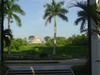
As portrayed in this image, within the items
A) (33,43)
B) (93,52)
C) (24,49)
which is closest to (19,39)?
(24,49)

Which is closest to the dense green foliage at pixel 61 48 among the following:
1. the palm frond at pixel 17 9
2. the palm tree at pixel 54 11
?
the palm tree at pixel 54 11

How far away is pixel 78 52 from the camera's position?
88.4 ft

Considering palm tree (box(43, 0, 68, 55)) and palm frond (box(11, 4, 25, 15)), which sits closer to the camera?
palm frond (box(11, 4, 25, 15))

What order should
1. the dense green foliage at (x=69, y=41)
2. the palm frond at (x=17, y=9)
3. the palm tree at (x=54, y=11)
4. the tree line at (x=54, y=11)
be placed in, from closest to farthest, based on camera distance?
the tree line at (x=54, y=11) → the palm frond at (x=17, y=9) → the palm tree at (x=54, y=11) → the dense green foliage at (x=69, y=41)

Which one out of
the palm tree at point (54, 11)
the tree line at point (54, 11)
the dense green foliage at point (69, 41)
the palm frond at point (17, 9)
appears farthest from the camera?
the dense green foliage at point (69, 41)

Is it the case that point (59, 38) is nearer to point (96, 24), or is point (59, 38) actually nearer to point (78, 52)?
point (78, 52)

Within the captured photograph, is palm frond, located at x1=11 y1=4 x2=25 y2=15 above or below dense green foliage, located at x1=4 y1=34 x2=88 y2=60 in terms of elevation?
above

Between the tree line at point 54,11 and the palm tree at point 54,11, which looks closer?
the tree line at point 54,11

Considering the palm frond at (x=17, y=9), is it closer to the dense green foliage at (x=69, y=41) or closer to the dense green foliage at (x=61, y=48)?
the dense green foliage at (x=61, y=48)

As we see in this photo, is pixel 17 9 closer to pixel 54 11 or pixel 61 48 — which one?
pixel 54 11

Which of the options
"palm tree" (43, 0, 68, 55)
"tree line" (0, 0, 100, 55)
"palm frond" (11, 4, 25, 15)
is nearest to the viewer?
"tree line" (0, 0, 100, 55)

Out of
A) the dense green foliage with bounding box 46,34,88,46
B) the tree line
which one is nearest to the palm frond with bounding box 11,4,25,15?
the tree line

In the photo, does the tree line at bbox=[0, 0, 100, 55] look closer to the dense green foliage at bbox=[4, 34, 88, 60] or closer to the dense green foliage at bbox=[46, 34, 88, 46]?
the dense green foliage at bbox=[4, 34, 88, 60]

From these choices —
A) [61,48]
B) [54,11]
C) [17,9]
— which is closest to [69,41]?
[61,48]
